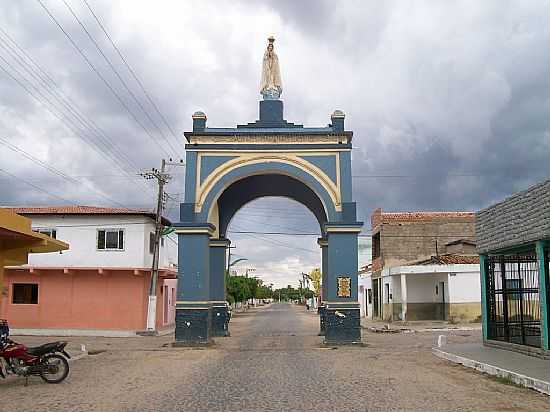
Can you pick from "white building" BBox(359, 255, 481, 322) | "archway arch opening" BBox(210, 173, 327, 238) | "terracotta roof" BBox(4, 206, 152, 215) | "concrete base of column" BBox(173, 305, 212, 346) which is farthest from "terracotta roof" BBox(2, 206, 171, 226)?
"white building" BBox(359, 255, 481, 322)

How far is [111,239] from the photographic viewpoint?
2877cm

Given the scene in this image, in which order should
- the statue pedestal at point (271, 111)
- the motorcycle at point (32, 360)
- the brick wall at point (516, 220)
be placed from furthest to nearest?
the statue pedestal at point (271, 111)
the brick wall at point (516, 220)
the motorcycle at point (32, 360)

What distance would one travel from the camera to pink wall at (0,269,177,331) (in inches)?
1118

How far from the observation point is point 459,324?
105 feet

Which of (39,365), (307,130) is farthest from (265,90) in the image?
(39,365)

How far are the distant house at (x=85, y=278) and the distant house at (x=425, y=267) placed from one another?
14.2 meters

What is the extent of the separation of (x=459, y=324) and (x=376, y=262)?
8868mm

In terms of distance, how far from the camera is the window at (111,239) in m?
28.7

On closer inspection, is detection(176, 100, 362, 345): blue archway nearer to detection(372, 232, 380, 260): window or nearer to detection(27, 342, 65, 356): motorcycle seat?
detection(27, 342, 65, 356): motorcycle seat

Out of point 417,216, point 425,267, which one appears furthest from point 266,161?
point 417,216

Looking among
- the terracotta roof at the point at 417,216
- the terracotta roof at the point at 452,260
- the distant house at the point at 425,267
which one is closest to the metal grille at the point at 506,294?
the distant house at the point at 425,267

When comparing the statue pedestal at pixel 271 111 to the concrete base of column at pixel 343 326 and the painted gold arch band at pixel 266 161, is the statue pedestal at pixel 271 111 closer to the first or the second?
the painted gold arch band at pixel 266 161

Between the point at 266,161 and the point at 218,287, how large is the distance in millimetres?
6171

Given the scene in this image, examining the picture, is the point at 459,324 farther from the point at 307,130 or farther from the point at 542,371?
the point at 542,371
